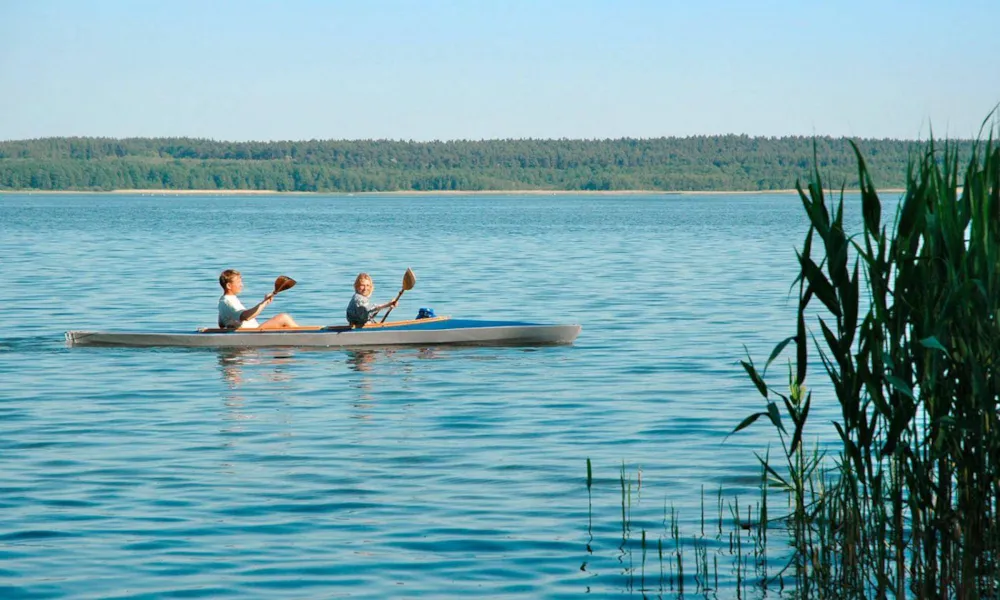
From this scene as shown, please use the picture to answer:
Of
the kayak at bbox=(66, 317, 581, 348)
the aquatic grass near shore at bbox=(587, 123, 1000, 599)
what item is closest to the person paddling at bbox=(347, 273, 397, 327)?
the kayak at bbox=(66, 317, 581, 348)

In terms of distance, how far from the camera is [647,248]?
47969 mm

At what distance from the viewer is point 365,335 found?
1652 cm

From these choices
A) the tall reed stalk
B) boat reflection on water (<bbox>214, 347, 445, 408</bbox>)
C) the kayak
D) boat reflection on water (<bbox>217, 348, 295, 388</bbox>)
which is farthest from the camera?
the kayak

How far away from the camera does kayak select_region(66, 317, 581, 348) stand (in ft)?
54.0

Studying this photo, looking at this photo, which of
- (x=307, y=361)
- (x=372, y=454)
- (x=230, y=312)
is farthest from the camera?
(x=230, y=312)

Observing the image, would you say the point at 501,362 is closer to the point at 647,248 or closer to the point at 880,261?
the point at 880,261

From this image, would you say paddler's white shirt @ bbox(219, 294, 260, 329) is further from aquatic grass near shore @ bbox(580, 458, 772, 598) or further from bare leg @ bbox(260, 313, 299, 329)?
aquatic grass near shore @ bbox(580, 458, 772, 598)

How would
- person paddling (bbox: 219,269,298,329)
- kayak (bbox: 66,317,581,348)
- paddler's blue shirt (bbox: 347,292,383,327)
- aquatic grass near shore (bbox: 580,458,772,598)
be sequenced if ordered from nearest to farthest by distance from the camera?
aquatic grass near shore (bbox: 580,458,772,598), person paddling (bbox: 219,269,298,329), paddler's blue shirt (bbox: 347,292,383,327), kayak (bbox: 66,317,581,348)

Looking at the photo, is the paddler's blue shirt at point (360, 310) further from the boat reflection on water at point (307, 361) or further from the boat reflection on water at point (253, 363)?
the boat reflection on water at point (253, 363)

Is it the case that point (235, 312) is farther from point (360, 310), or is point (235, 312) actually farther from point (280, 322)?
point (360, 310)

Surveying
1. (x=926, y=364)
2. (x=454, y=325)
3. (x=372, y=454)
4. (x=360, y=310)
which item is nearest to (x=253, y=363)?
(x=360, y=310)

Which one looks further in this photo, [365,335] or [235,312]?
[365,335]

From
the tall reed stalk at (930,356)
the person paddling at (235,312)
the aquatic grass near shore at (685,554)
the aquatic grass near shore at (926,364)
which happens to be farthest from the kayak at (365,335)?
the tall reed stalk at (930,356)

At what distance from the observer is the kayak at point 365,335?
16.5 m
